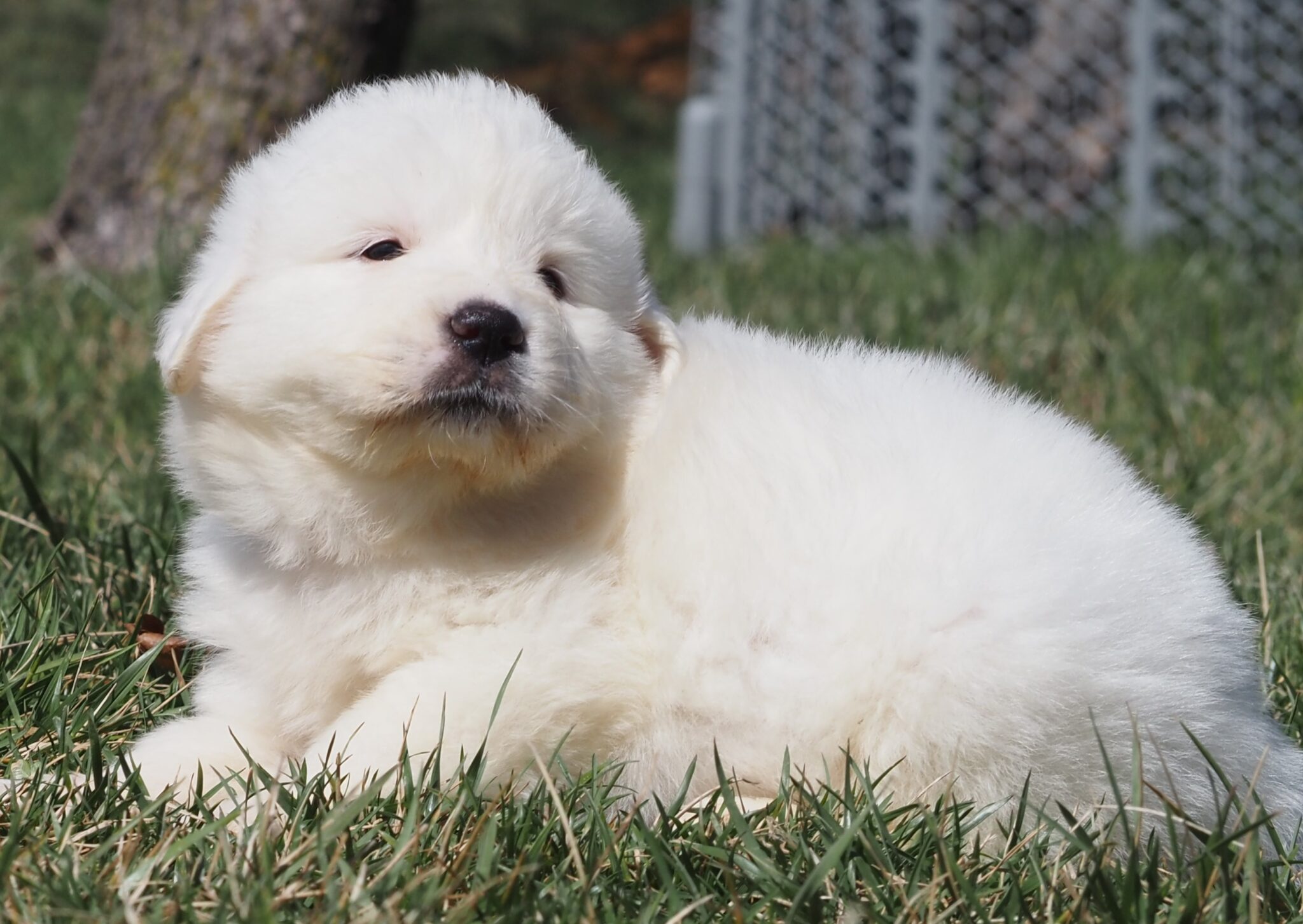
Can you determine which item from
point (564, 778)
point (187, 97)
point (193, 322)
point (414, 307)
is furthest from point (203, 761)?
point (187, 97)

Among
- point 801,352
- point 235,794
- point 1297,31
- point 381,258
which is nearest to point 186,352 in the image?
point 381,258

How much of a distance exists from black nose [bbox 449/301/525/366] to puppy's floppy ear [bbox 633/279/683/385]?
1.25ft

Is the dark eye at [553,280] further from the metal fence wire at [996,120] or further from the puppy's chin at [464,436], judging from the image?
the metal fence wire at [996,120]

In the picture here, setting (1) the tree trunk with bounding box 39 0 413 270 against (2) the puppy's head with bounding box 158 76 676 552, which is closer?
(2) the puppy's head with bounding box 158 76 676 552

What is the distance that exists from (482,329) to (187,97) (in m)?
3.75

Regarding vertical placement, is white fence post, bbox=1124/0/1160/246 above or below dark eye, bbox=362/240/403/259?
above

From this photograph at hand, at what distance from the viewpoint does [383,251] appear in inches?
81.7

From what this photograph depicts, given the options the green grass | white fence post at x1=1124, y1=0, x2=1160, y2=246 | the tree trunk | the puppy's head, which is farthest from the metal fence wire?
the puppy's head

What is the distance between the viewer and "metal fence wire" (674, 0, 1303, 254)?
8.18m

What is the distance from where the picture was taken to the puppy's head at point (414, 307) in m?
1.94

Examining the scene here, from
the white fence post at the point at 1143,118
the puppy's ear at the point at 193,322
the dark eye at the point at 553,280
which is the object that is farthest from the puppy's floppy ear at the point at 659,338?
the white fence post at the point at 1143,118

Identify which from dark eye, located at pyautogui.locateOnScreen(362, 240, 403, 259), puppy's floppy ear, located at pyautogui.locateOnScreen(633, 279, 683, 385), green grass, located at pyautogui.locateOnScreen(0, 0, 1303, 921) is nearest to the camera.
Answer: green grass, located at pyautogui.locateOnScreen(0, 0, 1303, 921)

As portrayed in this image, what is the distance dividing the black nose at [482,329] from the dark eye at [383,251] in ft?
0.68

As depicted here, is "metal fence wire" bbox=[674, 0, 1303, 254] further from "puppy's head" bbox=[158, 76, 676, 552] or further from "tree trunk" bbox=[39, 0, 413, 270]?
"puppy's head" bbox=[158, 76, 676, 552]
